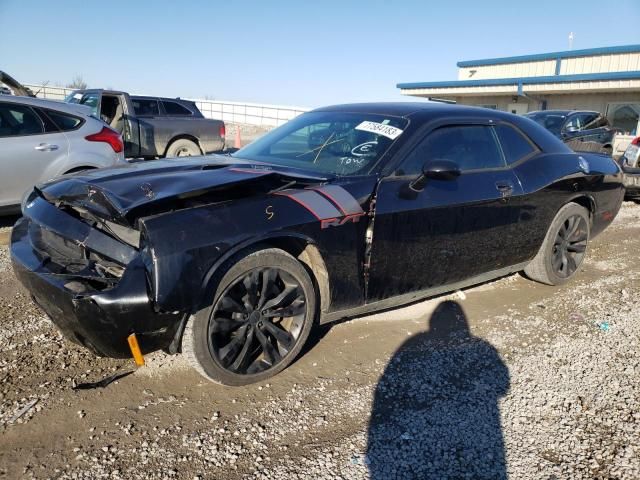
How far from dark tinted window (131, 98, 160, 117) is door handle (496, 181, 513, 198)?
29.9 ft

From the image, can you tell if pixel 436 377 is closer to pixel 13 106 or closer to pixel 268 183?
pixel 268 183

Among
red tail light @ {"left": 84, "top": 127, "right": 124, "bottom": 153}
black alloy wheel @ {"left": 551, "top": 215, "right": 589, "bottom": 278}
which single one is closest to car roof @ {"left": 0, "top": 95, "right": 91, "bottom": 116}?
red tail light @ {"left": 84, "top": 127, "right": 124, "bottom": 153}

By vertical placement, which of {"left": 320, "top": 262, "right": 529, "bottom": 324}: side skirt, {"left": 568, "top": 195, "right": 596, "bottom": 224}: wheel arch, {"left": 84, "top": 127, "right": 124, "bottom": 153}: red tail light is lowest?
{"left": 320, "top": 262, "right": 529, "bottom": 324}: side skirt

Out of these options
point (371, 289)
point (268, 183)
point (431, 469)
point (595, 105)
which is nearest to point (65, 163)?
point (268, 183)

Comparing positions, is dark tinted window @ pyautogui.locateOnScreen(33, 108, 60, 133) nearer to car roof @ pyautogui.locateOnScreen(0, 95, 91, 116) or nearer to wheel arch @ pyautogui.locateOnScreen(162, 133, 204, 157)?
car roof @ pyautogui.locateOnScreen(0, 95, 91, 116)

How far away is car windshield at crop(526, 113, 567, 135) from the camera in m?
12.1

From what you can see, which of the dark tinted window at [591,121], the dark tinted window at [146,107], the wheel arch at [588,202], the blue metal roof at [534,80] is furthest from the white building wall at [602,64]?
the wheel arch at [588,202]

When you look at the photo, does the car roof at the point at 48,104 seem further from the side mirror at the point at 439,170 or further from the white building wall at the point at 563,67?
the white building wall at the point at 563,67

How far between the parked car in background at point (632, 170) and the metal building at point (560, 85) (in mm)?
11283

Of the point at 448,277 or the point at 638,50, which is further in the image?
the point at 638,50

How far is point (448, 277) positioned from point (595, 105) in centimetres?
2174

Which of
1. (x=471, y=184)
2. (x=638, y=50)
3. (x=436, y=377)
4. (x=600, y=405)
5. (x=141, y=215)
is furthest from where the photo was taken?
(x=638, y=50)

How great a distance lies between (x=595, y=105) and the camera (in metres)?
21.5

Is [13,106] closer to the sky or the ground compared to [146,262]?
closer to the sky
